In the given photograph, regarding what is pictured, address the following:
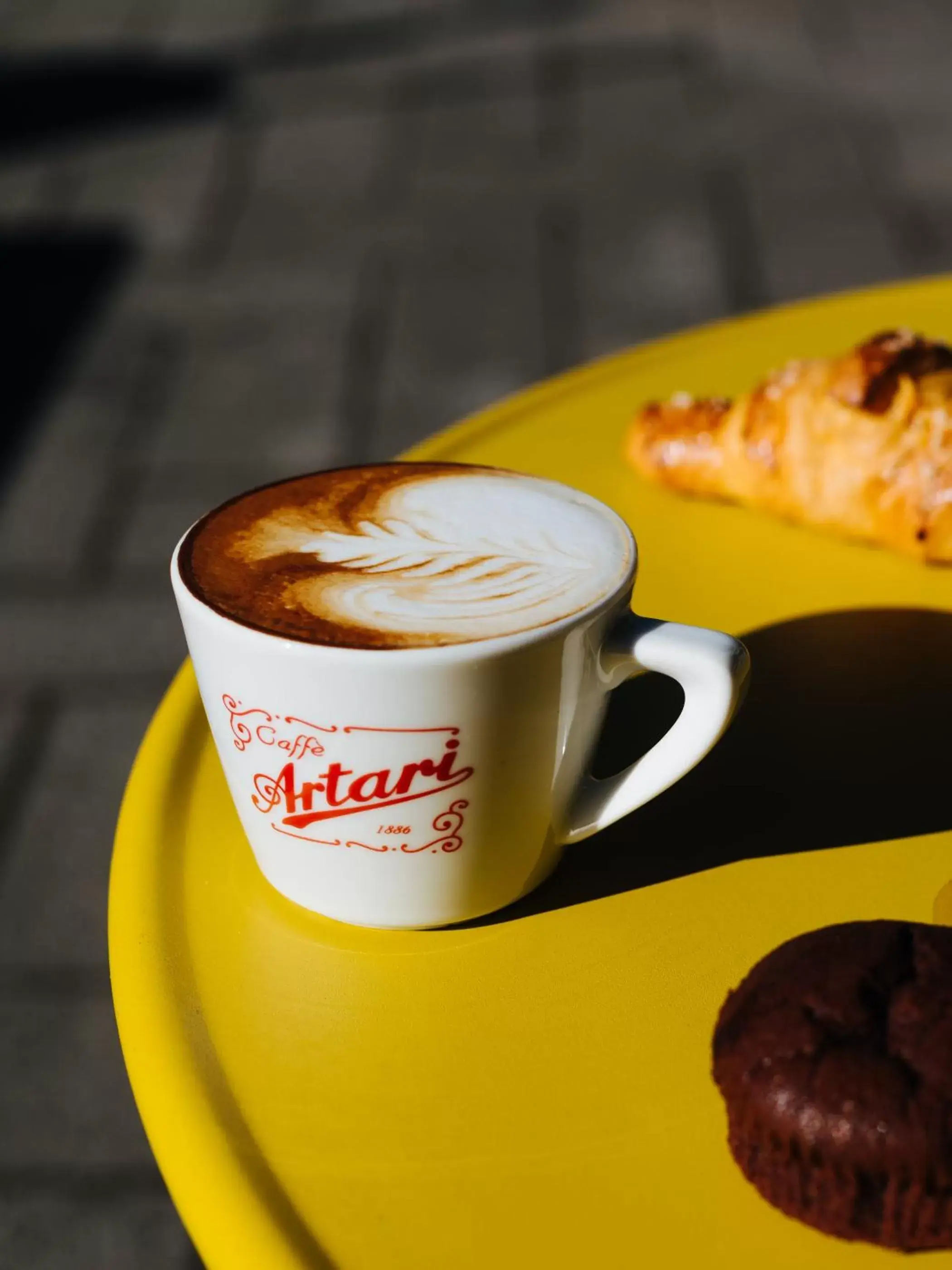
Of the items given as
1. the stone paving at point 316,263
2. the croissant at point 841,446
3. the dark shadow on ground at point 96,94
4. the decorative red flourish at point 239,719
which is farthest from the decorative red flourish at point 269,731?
the dark shadow on ground at point 96,94

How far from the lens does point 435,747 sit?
54cm

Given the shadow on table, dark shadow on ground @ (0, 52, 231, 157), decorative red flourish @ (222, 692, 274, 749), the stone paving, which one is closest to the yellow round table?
the shadow on table

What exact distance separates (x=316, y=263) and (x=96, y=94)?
1365 mm

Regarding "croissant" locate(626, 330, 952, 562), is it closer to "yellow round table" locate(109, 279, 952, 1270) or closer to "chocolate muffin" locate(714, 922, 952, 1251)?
"yellow round table" locate(109, 279, 952, 1270)

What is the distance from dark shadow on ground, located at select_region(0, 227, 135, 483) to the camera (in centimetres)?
254

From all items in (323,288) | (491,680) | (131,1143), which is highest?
(491,680)

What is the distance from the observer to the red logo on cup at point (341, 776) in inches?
21.4

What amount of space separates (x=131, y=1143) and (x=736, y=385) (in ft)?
3.10

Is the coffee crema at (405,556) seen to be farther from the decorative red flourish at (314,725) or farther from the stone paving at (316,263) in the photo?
the stone paving at (316,263)

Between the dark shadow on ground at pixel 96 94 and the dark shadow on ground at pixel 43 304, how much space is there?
588 mm

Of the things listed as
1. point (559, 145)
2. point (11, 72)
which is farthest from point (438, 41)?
point (11, 72)

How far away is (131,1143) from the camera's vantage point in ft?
4.37

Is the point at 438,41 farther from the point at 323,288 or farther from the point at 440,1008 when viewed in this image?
the point at 440,1008

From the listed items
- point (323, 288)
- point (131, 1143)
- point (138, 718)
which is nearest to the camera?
point (131, 1143)
